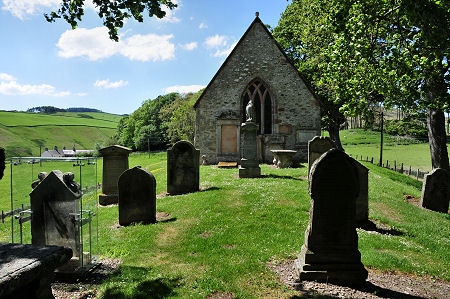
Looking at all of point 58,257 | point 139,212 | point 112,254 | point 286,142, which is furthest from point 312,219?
point 286,142

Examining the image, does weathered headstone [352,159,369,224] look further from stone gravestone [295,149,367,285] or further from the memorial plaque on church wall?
the memorial plaque on church wall

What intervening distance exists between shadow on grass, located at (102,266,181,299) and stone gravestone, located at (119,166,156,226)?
289cm

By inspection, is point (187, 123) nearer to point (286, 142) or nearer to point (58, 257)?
point (286, 142)

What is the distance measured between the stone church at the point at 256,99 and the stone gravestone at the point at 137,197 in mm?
11947

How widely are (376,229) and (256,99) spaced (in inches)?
569

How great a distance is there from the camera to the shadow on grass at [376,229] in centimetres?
680

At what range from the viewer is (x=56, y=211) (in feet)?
14.9

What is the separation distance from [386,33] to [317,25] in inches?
314

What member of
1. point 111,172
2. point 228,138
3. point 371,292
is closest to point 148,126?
point 228,138

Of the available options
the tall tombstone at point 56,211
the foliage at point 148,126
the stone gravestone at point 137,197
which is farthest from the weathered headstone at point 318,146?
the foliage at point 148,126

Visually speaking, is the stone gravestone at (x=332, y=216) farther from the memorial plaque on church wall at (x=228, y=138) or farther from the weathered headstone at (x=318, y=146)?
the memorial plaque on church wall at (x=228, y=138)

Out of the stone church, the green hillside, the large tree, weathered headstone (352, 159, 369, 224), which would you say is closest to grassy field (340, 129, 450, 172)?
the stone church

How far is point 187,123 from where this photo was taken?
3844cm

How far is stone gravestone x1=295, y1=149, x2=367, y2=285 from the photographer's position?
4.35m
